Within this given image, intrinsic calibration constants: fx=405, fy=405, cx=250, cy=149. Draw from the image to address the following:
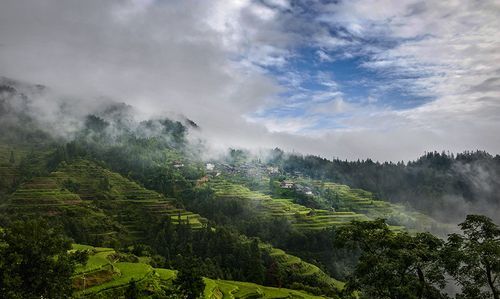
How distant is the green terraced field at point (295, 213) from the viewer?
99.4 metres

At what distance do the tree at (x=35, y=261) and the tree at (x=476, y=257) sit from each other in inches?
788

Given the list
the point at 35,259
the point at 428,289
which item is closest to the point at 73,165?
the point at 35,259

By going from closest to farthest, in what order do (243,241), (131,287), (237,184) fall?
(131,287)
(243,241)
(237,184)

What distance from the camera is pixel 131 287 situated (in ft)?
93.7

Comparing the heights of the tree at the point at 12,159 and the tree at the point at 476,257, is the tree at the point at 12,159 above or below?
above

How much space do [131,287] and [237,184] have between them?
115161 mm

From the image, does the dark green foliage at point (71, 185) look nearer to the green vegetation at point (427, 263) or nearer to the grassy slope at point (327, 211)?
the grassy slope at point (327, 211)

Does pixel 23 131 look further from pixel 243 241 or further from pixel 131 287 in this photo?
pixel 131 287

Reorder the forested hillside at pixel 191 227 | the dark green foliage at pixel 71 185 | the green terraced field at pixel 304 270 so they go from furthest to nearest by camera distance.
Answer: the dark green foliage at pixel 71 185, the green terraced field at pixel 304 270, the forested hillside at pixel 191 227

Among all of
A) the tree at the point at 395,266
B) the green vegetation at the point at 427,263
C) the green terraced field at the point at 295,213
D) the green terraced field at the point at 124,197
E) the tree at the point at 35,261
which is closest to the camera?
the green vegetation at the point at 427,263

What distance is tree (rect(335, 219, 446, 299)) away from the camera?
17.7 metres

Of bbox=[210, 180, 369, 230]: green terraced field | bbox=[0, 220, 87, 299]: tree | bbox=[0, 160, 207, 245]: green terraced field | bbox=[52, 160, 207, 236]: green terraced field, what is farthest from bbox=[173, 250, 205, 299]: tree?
bbox=[210, 180, 369, 230]: green terraced field

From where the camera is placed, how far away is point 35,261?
22.2m

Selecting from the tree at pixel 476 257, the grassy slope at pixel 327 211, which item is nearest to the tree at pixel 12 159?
the grassy slope at pixel 327 211
